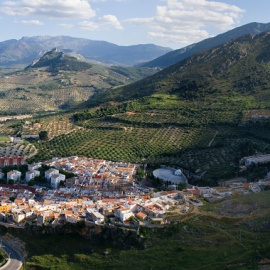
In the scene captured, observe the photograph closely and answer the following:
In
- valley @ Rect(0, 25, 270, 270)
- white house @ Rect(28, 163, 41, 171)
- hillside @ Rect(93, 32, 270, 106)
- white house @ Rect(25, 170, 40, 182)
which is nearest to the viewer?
valley @ Rect(0, 25, 270, 270)

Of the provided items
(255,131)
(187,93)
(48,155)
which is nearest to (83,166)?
(48,155)

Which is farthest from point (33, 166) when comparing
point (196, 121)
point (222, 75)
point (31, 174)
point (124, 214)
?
point (222, 75)

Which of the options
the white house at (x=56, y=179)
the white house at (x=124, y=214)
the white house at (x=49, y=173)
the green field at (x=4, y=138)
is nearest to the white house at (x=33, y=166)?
the white house at (x=49, y=173)

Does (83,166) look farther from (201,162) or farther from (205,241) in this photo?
(205,241)

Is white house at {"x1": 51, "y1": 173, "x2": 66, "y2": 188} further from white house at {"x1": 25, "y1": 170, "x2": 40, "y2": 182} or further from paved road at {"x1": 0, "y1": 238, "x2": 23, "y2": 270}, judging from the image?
paved road at {"x1": 0, "y1": 238, "x2": 23, "y2": 270}

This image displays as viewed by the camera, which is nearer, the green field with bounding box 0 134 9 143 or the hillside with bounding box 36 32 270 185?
the hillside with bounding box 36 32 270 185

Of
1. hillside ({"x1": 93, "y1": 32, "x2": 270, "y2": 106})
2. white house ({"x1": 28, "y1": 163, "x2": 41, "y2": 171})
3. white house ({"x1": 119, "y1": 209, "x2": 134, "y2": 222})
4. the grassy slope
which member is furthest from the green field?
white house ({"x1": 119, "y1": 209, "x2": 134, "y2": 222})

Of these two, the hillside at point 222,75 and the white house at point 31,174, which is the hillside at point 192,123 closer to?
the hillside at point 222,75
